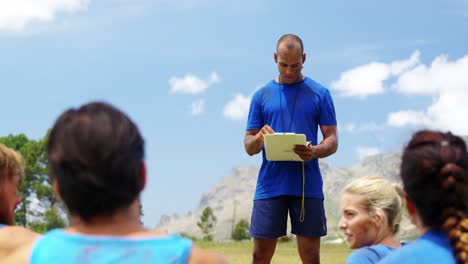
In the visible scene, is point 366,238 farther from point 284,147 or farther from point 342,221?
point 284,147

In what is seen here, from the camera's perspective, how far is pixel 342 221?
16.4 feet

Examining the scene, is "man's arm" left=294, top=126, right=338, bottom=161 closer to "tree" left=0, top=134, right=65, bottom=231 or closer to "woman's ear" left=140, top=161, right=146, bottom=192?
"woman's ear" left=140, top=161, right=146, bottom=192

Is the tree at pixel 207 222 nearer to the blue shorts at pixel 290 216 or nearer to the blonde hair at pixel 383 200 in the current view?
the blue shorts at pixel 290 216

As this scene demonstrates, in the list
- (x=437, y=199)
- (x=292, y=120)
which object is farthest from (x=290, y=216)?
(x=437, y=199)

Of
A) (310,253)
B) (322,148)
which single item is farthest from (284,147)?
(310,253)

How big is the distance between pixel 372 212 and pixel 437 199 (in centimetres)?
173

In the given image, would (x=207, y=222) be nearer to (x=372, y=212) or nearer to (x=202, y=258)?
(x=372, y=212)

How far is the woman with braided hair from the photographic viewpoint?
10.4 feet

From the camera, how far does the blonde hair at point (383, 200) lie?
4918 millimetres

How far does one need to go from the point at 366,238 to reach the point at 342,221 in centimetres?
17

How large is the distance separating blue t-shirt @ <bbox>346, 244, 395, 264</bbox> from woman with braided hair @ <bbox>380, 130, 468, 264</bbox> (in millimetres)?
1218

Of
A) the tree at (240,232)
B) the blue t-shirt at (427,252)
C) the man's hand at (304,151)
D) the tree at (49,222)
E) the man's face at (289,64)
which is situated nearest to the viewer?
the blue t-shirt at (427,252)

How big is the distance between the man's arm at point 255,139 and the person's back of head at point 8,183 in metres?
3.61

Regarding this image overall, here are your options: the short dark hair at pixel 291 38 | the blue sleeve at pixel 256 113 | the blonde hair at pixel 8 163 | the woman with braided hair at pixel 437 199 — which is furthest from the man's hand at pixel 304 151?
the woman with braided hair at pixel 437 199
